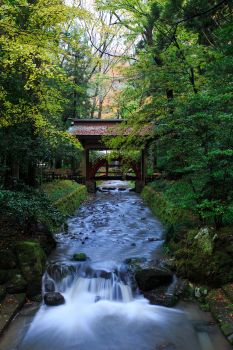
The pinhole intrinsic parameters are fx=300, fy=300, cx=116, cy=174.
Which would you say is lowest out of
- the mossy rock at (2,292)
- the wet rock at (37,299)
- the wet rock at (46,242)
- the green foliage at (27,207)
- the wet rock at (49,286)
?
the wet rock at (37,299)

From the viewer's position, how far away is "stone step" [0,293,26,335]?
5.68 meters

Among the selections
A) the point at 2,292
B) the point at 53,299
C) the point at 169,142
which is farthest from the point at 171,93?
the point at 2,292

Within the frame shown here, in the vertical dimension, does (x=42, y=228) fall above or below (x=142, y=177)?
below

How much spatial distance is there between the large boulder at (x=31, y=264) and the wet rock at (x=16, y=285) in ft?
0.29

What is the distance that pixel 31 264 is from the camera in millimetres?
7125

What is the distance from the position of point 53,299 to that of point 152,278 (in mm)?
2301

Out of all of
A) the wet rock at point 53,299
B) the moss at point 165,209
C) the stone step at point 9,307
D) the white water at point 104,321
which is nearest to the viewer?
the white water at point 104,321

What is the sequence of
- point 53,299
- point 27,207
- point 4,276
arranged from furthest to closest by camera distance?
point 27,207
point 4,276
point 53,299

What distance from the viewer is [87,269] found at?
7.93 meters

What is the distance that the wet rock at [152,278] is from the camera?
7.02 m

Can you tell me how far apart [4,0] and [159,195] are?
10468 millimetres

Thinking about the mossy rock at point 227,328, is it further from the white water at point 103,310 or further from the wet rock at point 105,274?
the wet rock at point 105,274

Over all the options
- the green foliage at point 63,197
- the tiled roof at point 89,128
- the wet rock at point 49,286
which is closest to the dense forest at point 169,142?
the wet rock at point 49,286

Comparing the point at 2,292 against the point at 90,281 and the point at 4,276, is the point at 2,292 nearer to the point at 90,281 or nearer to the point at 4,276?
the point at 4,276
